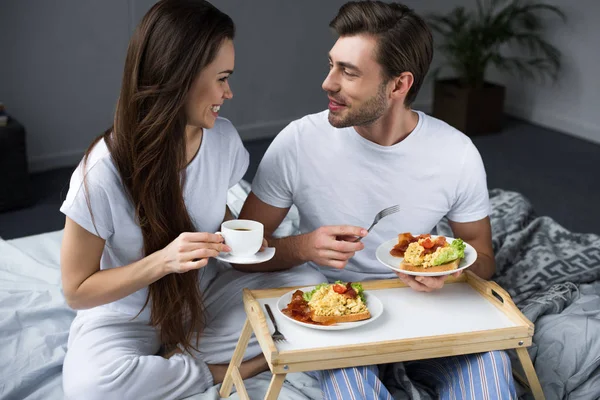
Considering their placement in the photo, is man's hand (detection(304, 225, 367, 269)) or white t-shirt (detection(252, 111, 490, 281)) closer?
man's hand (detection(304, 225, 367, 269))

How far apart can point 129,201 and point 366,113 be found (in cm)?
65

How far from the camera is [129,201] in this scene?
6.20 feet

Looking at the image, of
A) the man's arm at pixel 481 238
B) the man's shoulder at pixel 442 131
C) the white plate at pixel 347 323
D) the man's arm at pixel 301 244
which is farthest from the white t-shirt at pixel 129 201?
the man's arm at pixel 481 238

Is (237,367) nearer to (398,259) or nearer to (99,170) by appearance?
(398,259)

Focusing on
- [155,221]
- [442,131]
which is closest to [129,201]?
[155,221]

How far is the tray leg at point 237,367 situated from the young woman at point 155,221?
61mm

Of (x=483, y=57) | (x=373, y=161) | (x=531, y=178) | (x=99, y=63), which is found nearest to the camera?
(x=373, y=161)

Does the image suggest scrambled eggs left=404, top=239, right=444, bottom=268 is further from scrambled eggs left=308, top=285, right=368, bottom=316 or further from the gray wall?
the gray wall

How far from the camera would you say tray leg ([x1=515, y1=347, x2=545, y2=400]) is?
1814 mm

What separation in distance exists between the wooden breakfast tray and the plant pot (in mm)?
3323

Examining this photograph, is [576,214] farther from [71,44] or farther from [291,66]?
[71,44]

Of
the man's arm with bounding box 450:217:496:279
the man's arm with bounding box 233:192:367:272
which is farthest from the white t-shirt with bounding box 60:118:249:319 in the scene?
the man's arm with bounding box 450:217:496:279

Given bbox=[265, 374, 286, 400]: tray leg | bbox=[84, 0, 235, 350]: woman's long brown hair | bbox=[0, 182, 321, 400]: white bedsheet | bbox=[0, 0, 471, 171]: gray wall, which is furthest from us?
bbox=[0, 0, 471, 171]: gray wall

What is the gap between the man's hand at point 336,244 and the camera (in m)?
1.89
